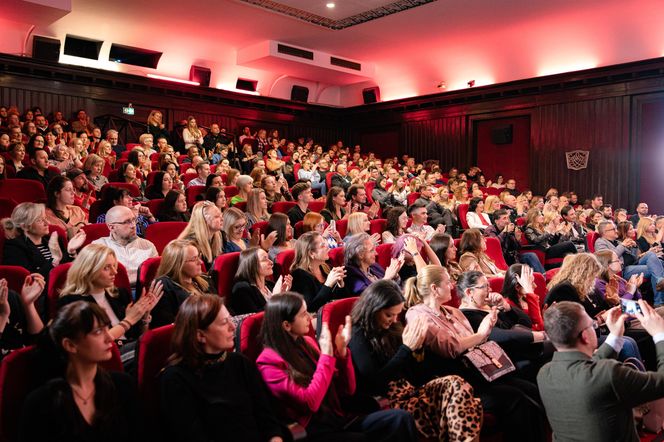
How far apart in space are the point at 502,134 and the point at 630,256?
414cm

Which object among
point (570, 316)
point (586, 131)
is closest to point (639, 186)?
point (586, 131)

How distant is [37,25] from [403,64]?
198 inches

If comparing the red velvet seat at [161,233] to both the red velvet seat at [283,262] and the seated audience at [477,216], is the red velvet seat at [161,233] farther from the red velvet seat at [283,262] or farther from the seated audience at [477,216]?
the seated audience at [477,216]

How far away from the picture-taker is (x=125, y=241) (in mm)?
2316

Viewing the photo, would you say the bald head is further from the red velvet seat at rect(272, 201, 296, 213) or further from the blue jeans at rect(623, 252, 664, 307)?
the blue jeans at rect(623, 252, 664, 307)

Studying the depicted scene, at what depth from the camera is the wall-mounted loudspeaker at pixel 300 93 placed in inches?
357

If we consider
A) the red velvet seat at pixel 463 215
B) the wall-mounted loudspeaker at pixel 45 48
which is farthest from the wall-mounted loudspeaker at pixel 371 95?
the red velvet seat at pixel 463 215

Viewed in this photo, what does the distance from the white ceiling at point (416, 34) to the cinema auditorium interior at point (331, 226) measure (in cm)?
4

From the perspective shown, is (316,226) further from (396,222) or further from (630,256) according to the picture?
(630,256)

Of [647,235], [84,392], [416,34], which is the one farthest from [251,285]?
[416,34]

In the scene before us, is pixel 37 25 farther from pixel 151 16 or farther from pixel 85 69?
pixel 151 16

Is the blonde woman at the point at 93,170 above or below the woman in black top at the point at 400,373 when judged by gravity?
above

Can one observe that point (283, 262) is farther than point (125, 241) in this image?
Yes

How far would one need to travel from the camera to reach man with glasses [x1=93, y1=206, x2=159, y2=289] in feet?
7.43
